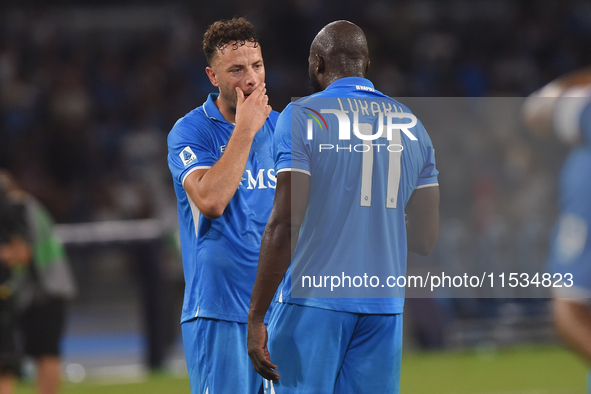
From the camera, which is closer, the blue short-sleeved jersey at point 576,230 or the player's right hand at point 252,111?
the blue short-sleeved jersey at point 576,230

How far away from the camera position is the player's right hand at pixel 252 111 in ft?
11.8

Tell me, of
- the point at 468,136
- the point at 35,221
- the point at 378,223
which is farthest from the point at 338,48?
the point at 468,136

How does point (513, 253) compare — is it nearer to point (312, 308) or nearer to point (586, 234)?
point (312, 308)

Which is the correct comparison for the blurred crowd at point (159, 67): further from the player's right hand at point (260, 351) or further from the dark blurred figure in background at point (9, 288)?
the player's right hand at point (260, 351)

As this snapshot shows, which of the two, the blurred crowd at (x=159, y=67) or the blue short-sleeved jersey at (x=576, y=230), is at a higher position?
the blurred crowd at (x=159, y=67)

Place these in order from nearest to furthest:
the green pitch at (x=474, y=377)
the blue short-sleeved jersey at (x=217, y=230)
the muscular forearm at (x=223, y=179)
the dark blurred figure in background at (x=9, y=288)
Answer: the muscular forearm at (x=223, y=179), the blue short-sleeved jersey at (x=217, y=230), the dark blurred figure in background at (x=9, y=288), the green pitch at (x=474, y=377)

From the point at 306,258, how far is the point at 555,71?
1426cm

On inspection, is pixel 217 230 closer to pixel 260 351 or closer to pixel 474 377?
pixel 260 351

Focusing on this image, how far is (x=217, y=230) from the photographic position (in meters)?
3.69

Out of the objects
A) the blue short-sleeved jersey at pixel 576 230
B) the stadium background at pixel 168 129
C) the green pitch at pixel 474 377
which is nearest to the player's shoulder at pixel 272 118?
the blue short-sleeved jersey at pixel 576 230

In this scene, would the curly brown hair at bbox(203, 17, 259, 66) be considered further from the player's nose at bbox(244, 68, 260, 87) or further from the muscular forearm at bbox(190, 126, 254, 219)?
the muscular forearm at bbox(190, 126, 254, 219)

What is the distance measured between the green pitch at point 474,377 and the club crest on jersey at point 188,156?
520cm

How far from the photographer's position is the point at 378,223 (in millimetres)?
3135

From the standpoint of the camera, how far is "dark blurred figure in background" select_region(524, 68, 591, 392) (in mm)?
2209
